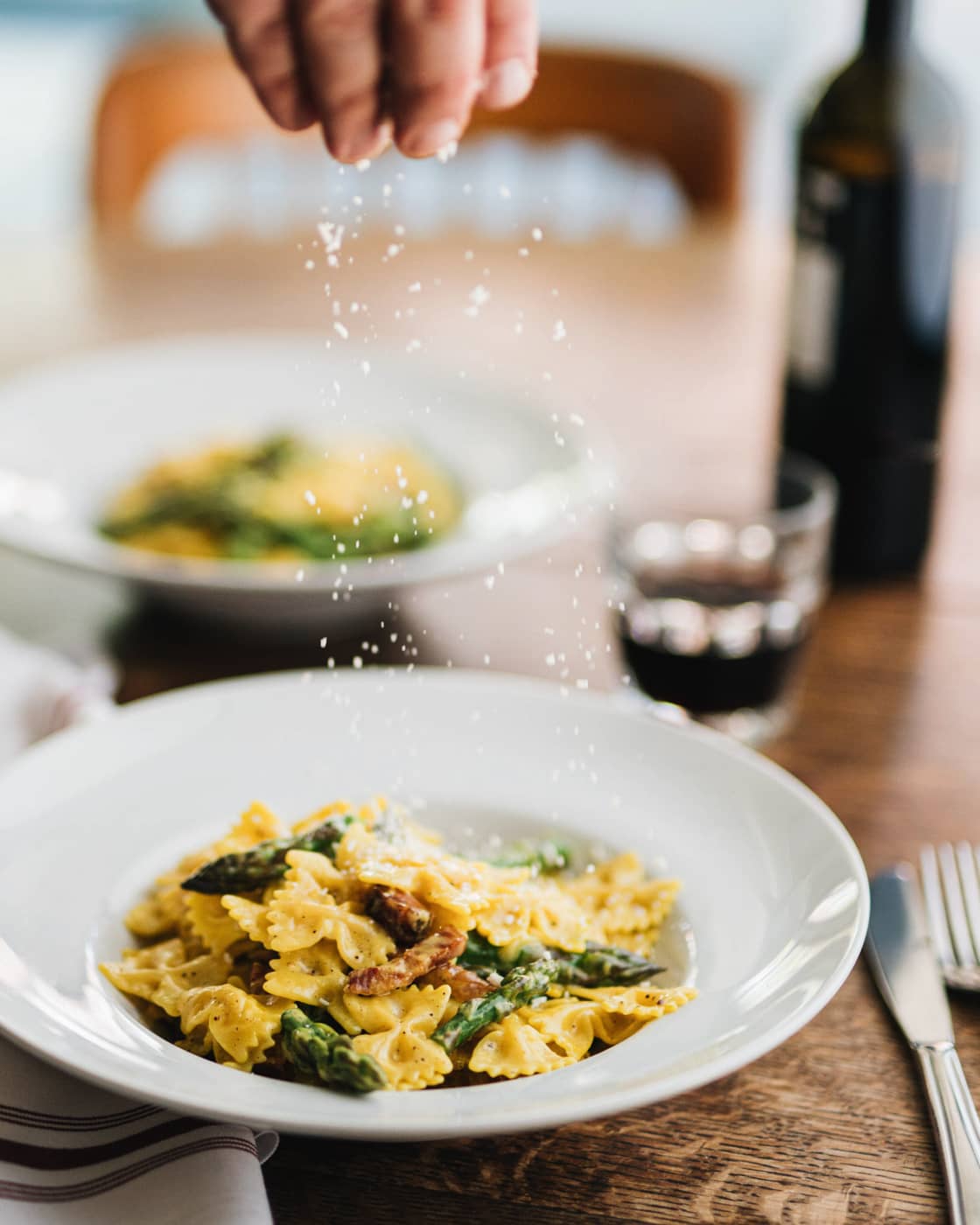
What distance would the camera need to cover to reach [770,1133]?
1.11m

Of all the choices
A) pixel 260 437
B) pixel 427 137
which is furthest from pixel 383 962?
pixel 260 437

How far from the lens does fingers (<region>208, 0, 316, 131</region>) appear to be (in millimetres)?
1299

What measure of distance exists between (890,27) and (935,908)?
1193mm

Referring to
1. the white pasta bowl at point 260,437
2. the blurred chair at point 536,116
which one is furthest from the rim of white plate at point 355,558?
the blurred chair at point 536,116

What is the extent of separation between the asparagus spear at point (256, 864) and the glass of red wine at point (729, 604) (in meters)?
0.66

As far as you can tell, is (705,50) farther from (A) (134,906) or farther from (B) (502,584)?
(A) (134,906)

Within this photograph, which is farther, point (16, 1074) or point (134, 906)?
point (134, 906)

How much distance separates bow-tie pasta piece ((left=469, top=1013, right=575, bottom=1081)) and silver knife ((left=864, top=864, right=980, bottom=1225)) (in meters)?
0.28

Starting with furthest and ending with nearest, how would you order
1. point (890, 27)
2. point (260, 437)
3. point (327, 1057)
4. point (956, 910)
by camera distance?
1. point (260, 437)
2. point (890, 27)
3. point (956, 910)
4. point (327, 1057)

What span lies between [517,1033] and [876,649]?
3.48 ft

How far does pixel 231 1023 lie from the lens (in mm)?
1058

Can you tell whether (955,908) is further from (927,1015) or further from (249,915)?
(249,915)

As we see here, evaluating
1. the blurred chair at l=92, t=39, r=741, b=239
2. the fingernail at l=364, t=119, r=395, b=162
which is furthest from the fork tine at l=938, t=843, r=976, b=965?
the blurred chair at l=92, t=39, r=741, b=239

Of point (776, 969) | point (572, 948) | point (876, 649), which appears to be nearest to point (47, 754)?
point (572, 948)
